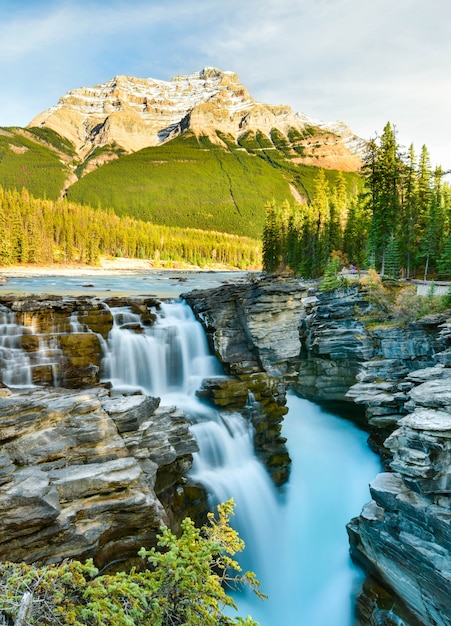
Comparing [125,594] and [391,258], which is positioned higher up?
[391,258]

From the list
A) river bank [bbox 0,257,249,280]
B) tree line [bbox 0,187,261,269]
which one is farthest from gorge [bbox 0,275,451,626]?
tree line [bbox 0,187,261,269]

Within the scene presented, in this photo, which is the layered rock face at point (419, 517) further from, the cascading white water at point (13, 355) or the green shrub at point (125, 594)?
the cascading white water at point (13, 355)

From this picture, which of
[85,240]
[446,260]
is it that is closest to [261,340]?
[446,260]

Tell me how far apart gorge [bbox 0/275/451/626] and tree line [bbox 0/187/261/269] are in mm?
71527

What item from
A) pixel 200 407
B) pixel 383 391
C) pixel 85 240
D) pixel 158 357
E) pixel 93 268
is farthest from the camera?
pixel 85 240

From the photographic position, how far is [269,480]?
720 inches

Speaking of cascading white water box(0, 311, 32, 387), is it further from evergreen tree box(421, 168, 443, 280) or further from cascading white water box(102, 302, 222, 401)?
evergreen tree box(421, 168, 443, 280)

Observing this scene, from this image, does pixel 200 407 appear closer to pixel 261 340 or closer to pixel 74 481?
pixel 261 340

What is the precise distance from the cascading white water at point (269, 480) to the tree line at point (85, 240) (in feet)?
236

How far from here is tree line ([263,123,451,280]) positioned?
36625mm

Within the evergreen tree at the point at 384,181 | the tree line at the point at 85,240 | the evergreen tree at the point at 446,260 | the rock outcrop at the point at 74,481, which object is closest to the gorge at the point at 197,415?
the rock outcrop at the point at 74,481

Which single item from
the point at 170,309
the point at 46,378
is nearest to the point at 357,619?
the point at 46,378

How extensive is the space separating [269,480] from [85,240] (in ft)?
331

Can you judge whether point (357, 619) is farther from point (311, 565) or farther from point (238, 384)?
point (238, 384)
